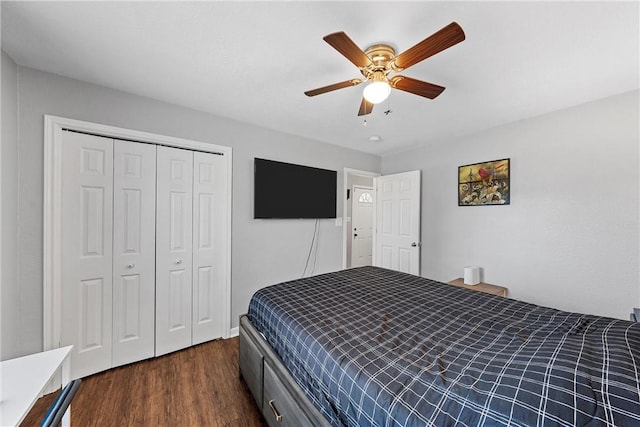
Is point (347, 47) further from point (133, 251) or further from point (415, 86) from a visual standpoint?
point (133, 251)

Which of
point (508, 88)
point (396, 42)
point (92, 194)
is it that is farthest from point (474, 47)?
point (92, 194)

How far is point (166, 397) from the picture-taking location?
1826 millimetres

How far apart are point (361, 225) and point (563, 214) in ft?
11.4

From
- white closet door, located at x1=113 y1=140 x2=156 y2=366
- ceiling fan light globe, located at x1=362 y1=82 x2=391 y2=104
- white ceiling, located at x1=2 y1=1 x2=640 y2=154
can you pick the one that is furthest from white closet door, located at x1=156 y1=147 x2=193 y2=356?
ceiling fan light globe, located at x1=362 y1=82 x2=391 y2=104

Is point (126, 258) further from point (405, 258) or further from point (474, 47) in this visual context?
point (405, 258)

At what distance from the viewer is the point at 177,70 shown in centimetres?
187

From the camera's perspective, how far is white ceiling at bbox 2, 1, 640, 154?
132 centimetres

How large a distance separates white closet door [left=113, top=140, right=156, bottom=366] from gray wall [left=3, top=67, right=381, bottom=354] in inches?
12.7

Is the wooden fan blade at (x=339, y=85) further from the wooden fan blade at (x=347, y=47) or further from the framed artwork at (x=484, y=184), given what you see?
the framed artwork at (x=484, y=184)

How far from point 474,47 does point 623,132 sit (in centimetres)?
177

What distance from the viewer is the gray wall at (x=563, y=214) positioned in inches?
84.9

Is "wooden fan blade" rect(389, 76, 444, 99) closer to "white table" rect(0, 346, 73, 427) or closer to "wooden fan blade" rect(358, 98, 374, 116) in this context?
"wooden fan blade" rect(358, 98, 374, 116)

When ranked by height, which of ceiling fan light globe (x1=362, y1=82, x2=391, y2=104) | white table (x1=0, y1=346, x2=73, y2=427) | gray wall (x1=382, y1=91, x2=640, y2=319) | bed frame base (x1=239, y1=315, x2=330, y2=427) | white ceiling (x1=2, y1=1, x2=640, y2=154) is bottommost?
bed frame base (x1=239, y1=315, x2=330, y2=427)

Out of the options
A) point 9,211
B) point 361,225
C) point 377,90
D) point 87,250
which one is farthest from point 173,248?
point 361,225
